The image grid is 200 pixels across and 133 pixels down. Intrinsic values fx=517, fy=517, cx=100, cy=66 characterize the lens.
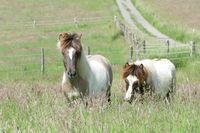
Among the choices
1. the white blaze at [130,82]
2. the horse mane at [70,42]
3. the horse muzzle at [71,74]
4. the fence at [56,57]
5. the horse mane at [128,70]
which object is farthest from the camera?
the fence at [56,57]

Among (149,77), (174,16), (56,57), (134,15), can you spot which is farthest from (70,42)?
(134,15)

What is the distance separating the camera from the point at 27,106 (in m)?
7.34

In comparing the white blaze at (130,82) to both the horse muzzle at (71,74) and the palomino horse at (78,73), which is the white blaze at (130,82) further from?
the horse muzzle at (71,74)

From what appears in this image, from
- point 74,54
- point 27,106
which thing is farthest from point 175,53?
point 27,106

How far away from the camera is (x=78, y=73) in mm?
9688

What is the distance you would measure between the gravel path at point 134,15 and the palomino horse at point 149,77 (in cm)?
3033

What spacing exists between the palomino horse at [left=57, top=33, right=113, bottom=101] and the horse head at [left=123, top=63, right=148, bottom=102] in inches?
19.8

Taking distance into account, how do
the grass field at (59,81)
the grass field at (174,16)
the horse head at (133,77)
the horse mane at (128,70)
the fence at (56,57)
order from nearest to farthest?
1. the grass field at (59,81)
2. the horse head at (133,77)
3. the horse mane at (128,70)
4. the fence at (56,57)
5. the grass field at (174,16)

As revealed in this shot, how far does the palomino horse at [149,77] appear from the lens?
977 cm

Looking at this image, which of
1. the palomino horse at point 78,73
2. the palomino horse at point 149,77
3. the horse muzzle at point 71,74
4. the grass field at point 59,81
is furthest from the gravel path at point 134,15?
the horse muzzle at point 71,74

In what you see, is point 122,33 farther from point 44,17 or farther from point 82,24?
point 44,17

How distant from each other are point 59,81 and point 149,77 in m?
9.59

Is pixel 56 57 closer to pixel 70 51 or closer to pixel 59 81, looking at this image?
pixel 59 81

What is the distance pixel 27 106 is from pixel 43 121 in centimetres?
146
